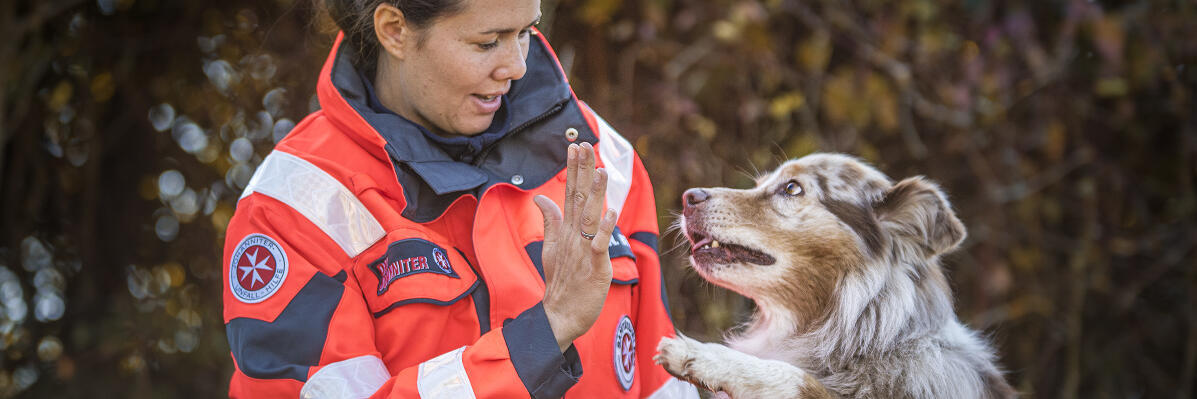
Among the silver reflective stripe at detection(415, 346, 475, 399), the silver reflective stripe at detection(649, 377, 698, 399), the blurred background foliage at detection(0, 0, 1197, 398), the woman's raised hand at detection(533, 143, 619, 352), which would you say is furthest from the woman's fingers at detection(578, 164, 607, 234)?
the blurred background foliage at detection(0, 0, 1197, 398)

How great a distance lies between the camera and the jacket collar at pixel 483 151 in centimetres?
186

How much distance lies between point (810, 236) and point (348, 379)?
1224mm

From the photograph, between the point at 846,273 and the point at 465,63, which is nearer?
the point at 465,63

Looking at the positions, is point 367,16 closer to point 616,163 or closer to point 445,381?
point 616,163

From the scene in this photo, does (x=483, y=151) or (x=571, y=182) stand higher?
(x=571, y=182)

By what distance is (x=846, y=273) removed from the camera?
228 cm

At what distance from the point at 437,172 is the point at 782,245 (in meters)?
0.94

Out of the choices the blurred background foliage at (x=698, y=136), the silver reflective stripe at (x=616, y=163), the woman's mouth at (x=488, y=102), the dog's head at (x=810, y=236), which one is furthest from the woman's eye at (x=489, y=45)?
the blurred background foliage at (x=698, y=136)

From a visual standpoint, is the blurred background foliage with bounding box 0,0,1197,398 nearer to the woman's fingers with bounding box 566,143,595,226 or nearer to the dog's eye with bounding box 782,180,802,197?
the dog's eye with bounding box 782,180,802,197

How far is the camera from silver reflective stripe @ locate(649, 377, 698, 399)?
2164mm

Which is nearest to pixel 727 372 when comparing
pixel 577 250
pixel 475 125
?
pixel 577 250

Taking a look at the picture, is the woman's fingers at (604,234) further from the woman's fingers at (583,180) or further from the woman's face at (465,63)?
the woman's face at (465,63)

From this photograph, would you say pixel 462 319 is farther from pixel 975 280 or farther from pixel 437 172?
pixel 975 280

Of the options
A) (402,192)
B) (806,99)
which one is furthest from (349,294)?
(806,99)
